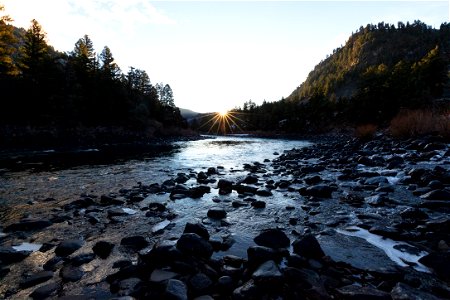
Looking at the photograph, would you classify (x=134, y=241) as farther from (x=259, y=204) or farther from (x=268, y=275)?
(x=259, y=204)

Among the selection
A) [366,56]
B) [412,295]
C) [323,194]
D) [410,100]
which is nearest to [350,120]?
[410,100]

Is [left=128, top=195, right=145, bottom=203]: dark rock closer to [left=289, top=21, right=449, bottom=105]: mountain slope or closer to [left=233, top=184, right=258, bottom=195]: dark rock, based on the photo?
[left=233, top=184, right=258, bottom=195]: dark rock

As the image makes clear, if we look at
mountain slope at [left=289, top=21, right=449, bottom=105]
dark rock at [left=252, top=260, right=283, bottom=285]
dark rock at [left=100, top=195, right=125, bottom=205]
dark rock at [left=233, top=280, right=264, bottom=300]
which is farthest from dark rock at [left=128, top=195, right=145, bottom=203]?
mountain slope at [left=289, top=21, right=449, bottom=105]

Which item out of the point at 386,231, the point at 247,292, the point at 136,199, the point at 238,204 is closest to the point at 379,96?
the point at 238,204

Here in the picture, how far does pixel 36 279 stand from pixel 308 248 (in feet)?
13.5

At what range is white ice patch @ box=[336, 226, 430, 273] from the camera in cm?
390

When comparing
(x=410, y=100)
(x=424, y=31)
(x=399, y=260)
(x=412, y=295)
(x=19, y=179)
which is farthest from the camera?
(x=424, y=31)

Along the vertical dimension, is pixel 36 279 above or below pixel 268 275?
below

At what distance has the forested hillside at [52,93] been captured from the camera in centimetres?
3731

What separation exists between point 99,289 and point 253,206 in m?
4.50

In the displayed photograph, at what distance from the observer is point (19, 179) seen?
12.0 metres

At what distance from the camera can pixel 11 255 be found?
4426 mm

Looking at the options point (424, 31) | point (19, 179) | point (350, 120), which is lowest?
point (19, 179)

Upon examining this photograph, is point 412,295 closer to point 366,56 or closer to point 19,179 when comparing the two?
point 19,179
